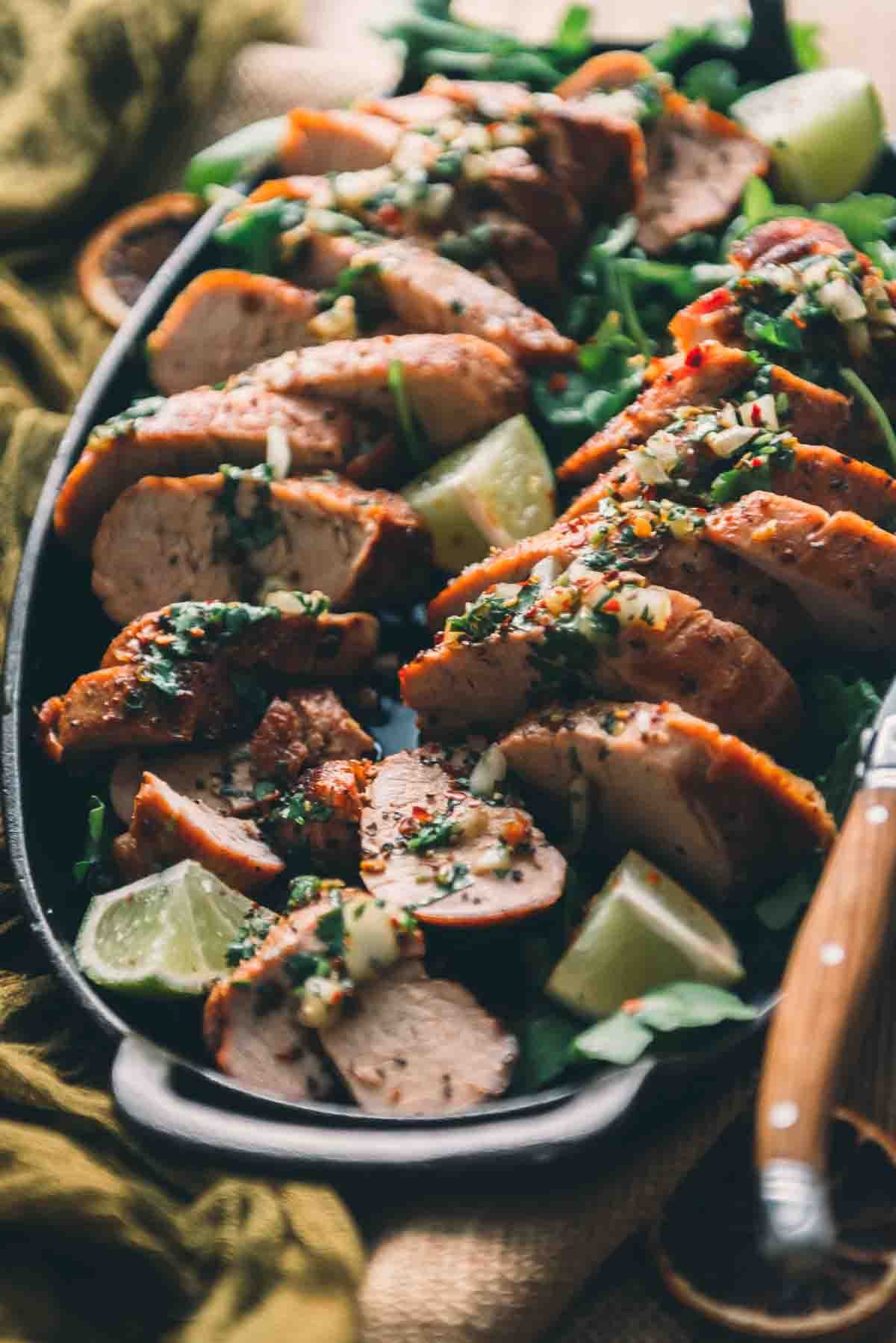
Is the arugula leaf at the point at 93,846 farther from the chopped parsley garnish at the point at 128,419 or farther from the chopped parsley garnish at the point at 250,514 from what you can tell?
the chopped parsley garnish at the point at 128,419

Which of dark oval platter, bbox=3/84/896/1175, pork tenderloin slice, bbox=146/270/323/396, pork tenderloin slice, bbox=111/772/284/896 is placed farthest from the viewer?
pork tenderloin slice, bbox=146/270/323/396

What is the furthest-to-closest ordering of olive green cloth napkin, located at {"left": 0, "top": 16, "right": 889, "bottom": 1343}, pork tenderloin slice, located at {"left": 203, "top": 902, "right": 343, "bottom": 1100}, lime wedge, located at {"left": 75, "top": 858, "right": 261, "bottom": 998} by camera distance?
lime wedge, located at {"left": 75, "top": 858, "right": 261, "bottom": 998}, pork tenderloin slice, located at {"left": 203, "top": 902, "right": 343, "bottom": 1100}, olive green cloth napkin, located at {"left": 0, "top": 16, "right": 889, "bottom": 1343}

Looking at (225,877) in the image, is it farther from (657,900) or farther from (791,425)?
(791,425)

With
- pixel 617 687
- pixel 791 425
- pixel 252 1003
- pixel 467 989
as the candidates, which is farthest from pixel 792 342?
pixel 252 1003

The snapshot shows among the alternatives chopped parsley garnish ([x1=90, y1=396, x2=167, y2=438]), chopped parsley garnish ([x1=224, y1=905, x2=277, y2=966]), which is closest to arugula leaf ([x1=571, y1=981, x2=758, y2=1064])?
chopped parsley garnish ([x1=224, y1=905, x2=277, y2=966])

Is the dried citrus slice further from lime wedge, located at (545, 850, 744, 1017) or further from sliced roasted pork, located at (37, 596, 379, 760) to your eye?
lime wedge, located at (545, 850, 744, 1017)

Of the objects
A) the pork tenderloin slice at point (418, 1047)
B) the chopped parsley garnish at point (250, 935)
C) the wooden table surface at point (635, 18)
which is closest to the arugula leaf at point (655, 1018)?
the pork tenderloin slice at point (418, 1047)
